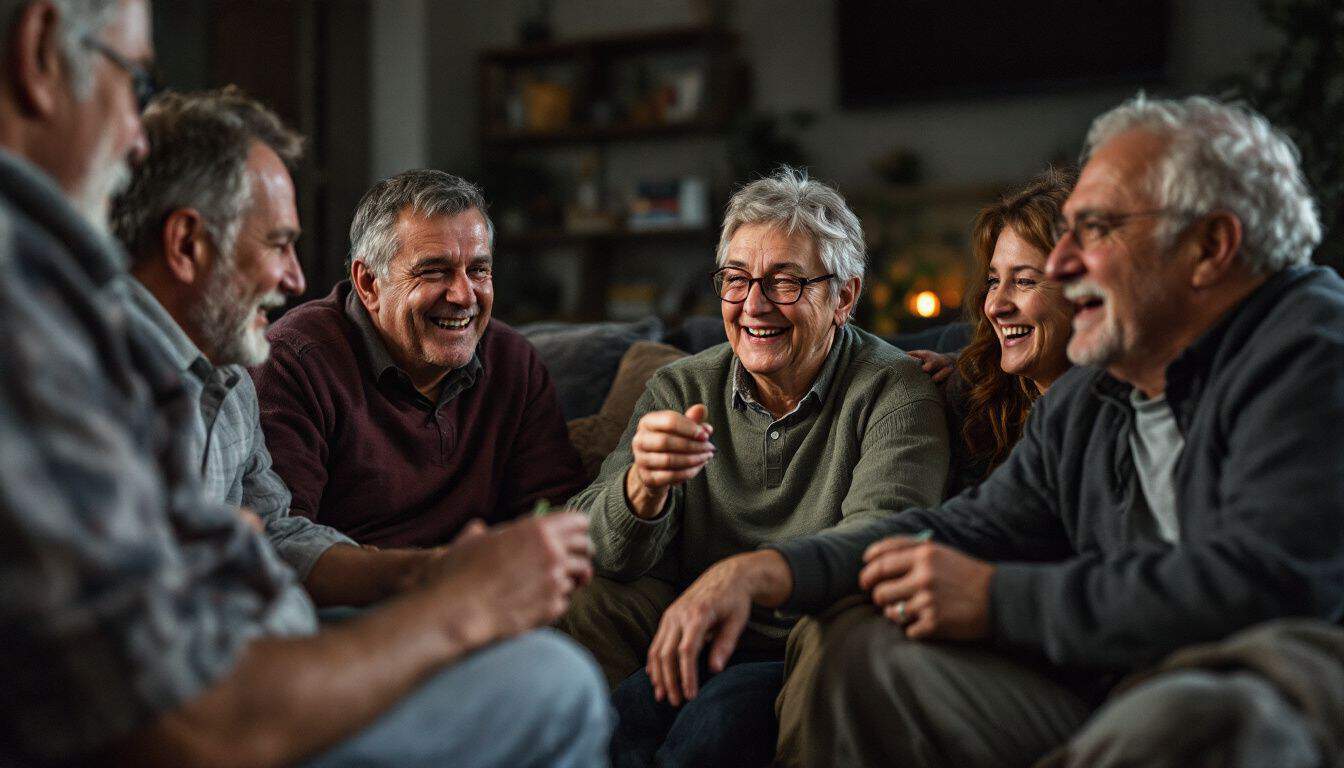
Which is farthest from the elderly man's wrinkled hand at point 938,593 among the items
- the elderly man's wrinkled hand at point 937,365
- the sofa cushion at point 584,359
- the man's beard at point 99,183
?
the sofa cushion at point 584,359

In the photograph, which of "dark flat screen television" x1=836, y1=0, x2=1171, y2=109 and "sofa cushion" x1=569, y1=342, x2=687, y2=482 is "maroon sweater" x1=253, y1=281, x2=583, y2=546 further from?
"dark flat screen television" x1=836, y1=0, x2=1171, y2=109

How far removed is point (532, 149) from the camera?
582cm

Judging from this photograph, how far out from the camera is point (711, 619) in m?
1.48

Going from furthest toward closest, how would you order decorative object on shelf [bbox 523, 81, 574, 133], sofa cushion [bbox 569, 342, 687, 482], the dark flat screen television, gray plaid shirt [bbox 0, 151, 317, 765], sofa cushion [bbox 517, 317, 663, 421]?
decorative object on shelf [bbox 523, 81, 574, 133], the dark flat screen television, sofa cushion [bbox 517, 317, 663, 421], sofa cushion [bbox 569, 342, 687, 482], gray plaid shirt [bbox 0, 151, 317, 765]

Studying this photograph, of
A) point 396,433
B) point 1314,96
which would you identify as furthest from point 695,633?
point 1314,96

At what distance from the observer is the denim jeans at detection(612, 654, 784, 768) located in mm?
1675

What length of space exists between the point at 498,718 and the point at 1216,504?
84cm

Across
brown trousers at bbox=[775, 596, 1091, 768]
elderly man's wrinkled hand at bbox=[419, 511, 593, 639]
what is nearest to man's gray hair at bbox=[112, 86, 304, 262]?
elderly man's wrinkled hand at bbox=[419, 511, 593, 639]

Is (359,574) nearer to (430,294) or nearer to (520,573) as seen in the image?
(520,573)

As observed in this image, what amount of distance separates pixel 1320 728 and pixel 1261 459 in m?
0.30

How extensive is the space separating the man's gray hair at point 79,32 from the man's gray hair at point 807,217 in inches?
48.8

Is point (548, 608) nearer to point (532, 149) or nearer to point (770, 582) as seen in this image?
point (770, 582)

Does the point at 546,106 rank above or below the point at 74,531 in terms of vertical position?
above

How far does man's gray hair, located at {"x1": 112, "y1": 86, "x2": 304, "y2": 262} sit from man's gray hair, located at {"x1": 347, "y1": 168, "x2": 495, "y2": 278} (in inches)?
25.4
